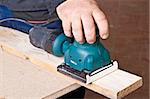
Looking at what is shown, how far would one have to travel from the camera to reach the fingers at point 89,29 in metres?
0.75

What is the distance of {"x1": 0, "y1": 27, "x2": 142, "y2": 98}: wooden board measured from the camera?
29.3 inches

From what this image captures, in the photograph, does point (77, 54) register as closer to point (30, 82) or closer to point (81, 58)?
point (81, 58)

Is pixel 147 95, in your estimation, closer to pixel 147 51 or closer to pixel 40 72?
pixel 147 51

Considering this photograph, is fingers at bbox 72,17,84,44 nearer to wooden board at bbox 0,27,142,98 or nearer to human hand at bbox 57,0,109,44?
human hand at bbox 57,0,109,44

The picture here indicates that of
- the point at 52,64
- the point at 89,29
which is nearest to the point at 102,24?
the point at 89,29

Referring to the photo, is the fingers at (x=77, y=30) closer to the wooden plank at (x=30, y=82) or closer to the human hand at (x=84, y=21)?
the human hand at (x=84, y=21)

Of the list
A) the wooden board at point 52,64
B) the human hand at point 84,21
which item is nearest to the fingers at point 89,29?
the human hand at point 84,21

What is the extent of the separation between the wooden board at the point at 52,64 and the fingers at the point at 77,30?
0.11 meters

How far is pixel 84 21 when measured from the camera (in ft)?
2.51

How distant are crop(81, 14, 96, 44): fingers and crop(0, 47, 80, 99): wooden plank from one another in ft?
0.42

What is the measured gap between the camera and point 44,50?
93 centimetres

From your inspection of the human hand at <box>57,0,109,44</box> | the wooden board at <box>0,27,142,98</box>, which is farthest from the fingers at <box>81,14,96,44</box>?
the wooden board at <box>0,27,142,98</box>

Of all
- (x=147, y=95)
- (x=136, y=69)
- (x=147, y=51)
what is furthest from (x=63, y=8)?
(x=147, y=51)

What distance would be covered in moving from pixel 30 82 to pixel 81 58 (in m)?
0.15
